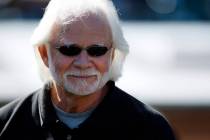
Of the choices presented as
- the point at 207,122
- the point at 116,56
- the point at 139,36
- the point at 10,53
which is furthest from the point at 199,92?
the point at 116,56

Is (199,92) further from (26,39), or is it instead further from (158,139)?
(158,139)

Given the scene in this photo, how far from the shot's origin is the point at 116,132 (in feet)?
14.8

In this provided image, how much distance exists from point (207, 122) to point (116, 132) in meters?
5.08

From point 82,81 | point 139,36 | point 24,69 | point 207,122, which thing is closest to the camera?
point 82,81

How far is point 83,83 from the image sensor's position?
4438 millimetres

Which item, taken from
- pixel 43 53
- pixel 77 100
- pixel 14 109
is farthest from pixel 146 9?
pixel 77 100

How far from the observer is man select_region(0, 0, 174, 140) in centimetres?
446

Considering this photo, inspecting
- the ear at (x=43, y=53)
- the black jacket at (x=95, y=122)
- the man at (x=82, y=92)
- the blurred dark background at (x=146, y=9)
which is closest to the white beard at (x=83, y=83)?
the man at (x=82, y=92)

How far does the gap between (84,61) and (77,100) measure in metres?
0.21

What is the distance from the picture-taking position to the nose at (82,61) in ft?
14.6

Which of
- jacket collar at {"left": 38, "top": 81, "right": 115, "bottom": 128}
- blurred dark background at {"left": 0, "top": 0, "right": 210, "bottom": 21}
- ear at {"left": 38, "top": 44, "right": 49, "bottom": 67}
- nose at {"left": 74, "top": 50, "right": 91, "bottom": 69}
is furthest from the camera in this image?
blurred dark background at {"left": 0, "top": 0, "right": 210, "bottom": 21}

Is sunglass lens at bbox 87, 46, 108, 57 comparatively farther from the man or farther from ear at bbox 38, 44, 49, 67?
ear at bbox 38, 44, 49, 67

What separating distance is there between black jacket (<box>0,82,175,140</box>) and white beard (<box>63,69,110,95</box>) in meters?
0.13

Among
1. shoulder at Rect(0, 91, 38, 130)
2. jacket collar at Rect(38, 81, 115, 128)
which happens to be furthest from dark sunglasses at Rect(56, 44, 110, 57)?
shoulder at Rect(0, 91, 38, 130)
